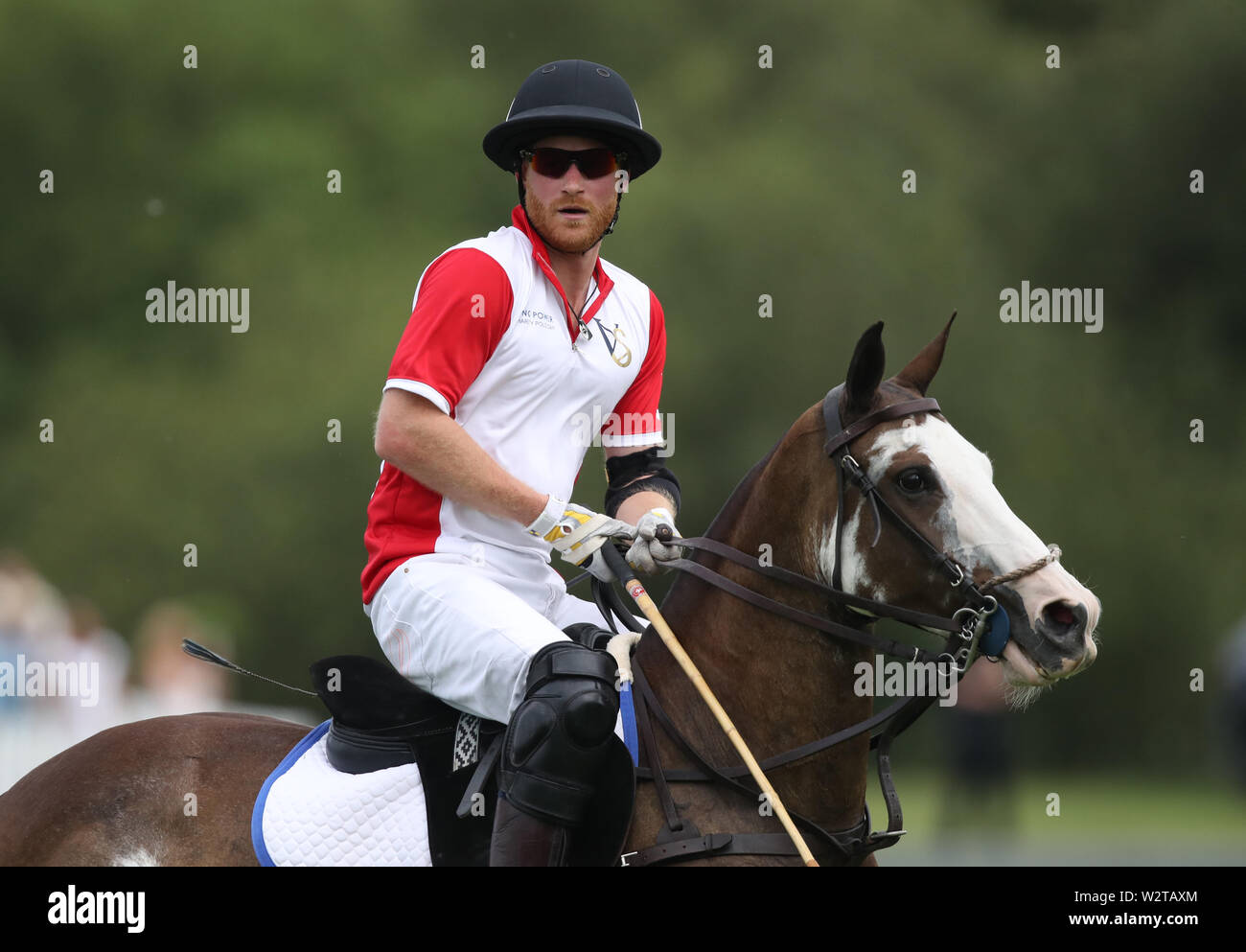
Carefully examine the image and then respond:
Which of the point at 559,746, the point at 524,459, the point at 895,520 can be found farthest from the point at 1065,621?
the point at 524,459

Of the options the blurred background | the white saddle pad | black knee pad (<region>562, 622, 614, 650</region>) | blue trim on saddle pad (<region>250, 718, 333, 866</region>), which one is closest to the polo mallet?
black knee pad (<region>562, 622, 614, 650</region>)

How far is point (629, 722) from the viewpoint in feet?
12.2

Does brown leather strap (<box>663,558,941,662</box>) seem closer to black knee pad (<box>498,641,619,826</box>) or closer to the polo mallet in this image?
the polo mallet

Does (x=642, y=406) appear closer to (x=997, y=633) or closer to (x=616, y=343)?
(x=616, y=343)

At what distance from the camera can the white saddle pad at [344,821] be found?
3703 mm

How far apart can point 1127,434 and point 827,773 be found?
16.5 m

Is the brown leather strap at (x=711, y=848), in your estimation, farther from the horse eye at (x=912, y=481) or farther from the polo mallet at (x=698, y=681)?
the horse eye at (x=912, y=481)

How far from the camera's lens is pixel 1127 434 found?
1905cm

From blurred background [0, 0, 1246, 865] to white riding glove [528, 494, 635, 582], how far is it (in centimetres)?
1112

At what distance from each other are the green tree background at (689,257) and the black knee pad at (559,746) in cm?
1235

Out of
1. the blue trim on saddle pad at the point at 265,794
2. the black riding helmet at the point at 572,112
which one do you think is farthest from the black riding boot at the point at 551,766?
the black riding helmet at the point at 572,112

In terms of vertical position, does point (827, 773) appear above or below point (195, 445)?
below

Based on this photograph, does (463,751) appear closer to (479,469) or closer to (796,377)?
(479,469)

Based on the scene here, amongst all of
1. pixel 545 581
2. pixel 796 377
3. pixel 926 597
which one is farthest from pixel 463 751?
pixel 796 377
